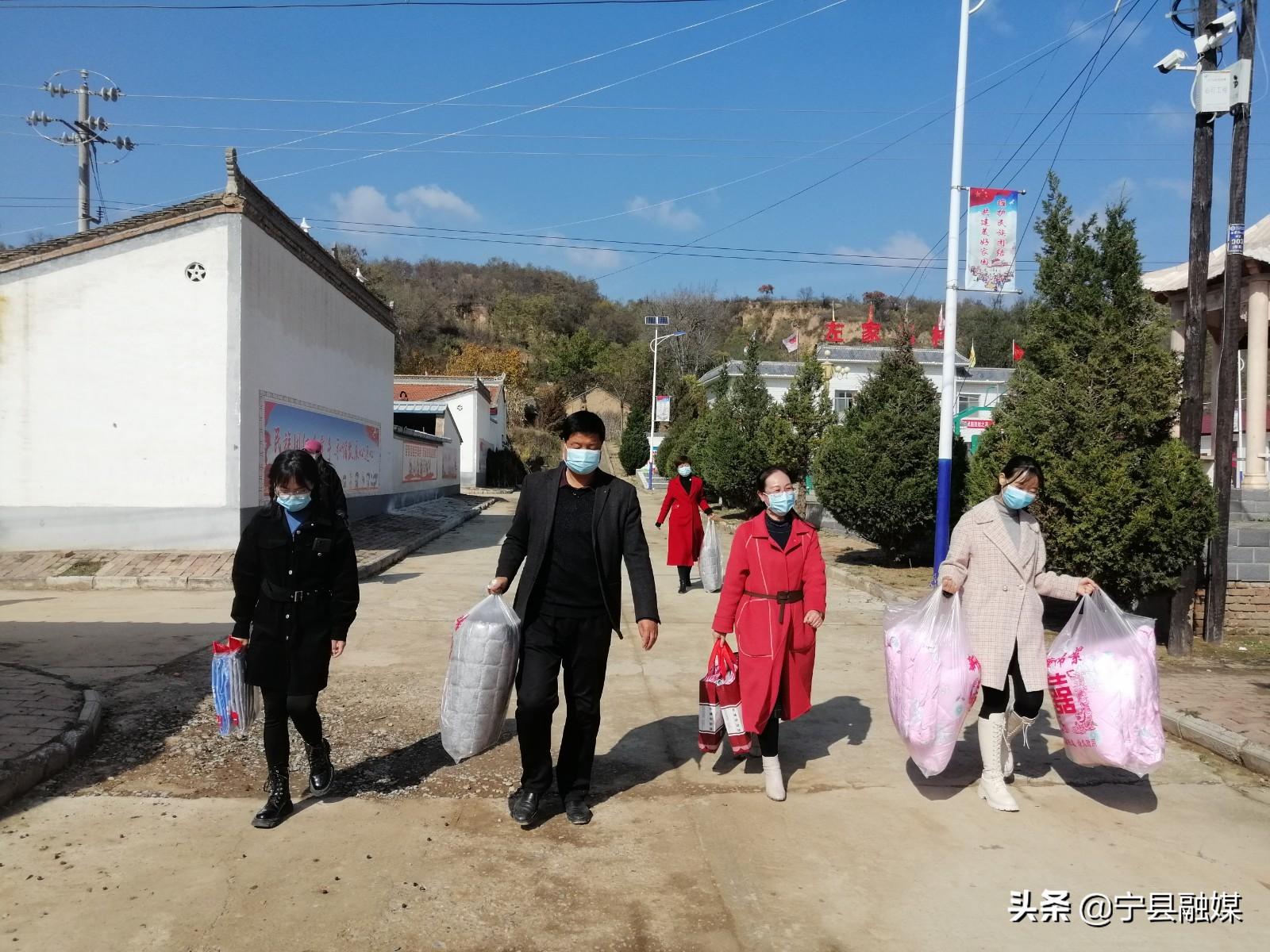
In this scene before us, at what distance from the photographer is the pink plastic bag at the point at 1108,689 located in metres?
4.82

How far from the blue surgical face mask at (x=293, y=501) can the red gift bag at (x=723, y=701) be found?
2228 millimetres

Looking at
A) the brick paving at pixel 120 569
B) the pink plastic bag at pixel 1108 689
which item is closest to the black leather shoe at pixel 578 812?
the pink plastic bag at pixel 1108 689

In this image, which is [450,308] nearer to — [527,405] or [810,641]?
[527,405]

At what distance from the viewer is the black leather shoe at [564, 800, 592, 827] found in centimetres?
453

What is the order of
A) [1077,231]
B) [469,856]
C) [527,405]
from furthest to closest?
1. [527,405]
2. [1077,231]
3. [469,856]

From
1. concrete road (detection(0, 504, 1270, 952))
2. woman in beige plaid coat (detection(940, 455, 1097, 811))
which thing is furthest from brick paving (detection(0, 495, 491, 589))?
woman in beige plaid coat (detection(940, 455, 1097, 811))

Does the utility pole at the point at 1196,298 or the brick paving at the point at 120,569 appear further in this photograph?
the brick paving at the point at 120,569

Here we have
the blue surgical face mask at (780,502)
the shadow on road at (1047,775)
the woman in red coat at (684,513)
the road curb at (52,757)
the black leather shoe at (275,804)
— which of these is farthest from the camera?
the woman in red coat at (684,513)

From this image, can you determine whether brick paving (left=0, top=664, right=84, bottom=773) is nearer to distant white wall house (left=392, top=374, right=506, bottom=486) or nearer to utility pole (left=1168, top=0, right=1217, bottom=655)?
utility pole (left=1168, top=0, right=1217, bottom=655)

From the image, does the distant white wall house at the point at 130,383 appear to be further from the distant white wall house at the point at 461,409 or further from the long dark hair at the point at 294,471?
the distant white wall house at the point at 461,409

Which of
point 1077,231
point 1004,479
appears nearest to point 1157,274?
point 1077,231

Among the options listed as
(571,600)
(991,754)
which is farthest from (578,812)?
(991,754)

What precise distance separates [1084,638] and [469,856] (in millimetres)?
3302

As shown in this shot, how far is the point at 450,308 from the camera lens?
8325 centimetres
